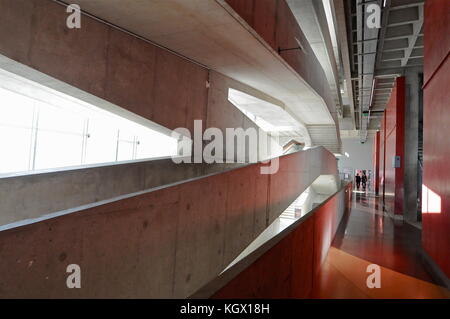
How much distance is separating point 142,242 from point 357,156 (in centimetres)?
3067

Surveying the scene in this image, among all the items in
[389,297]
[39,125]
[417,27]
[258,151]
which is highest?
[417,27]

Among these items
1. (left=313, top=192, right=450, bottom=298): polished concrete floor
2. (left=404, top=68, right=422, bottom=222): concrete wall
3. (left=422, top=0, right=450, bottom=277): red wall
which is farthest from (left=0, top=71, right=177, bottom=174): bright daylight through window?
(left=404, top=68, right=422, bottom=222): concrete wall

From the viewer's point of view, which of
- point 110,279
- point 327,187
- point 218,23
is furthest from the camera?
point 327,187

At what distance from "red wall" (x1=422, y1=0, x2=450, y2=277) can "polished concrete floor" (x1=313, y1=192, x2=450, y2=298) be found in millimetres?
416

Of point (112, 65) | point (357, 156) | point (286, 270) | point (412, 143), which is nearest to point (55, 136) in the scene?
point (112, 65)

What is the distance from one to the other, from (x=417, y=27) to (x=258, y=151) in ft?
19.6

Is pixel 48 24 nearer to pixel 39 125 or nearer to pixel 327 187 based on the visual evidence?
pixel 39 125

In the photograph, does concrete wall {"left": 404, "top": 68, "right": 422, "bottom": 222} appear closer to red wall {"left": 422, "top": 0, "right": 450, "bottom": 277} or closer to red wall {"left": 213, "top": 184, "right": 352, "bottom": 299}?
red wall {"left": 422, "top": 0, "right": 450, "bottom": 277}

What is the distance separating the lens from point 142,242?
10.3 feet

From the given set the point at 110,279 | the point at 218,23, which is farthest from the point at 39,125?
the point at 110,279

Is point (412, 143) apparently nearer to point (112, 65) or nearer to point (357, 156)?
point (112, 65)

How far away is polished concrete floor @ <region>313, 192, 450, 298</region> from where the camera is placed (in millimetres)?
4000

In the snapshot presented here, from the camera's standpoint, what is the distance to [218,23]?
14.9ft

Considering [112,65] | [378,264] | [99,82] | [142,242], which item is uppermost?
[112,65]
